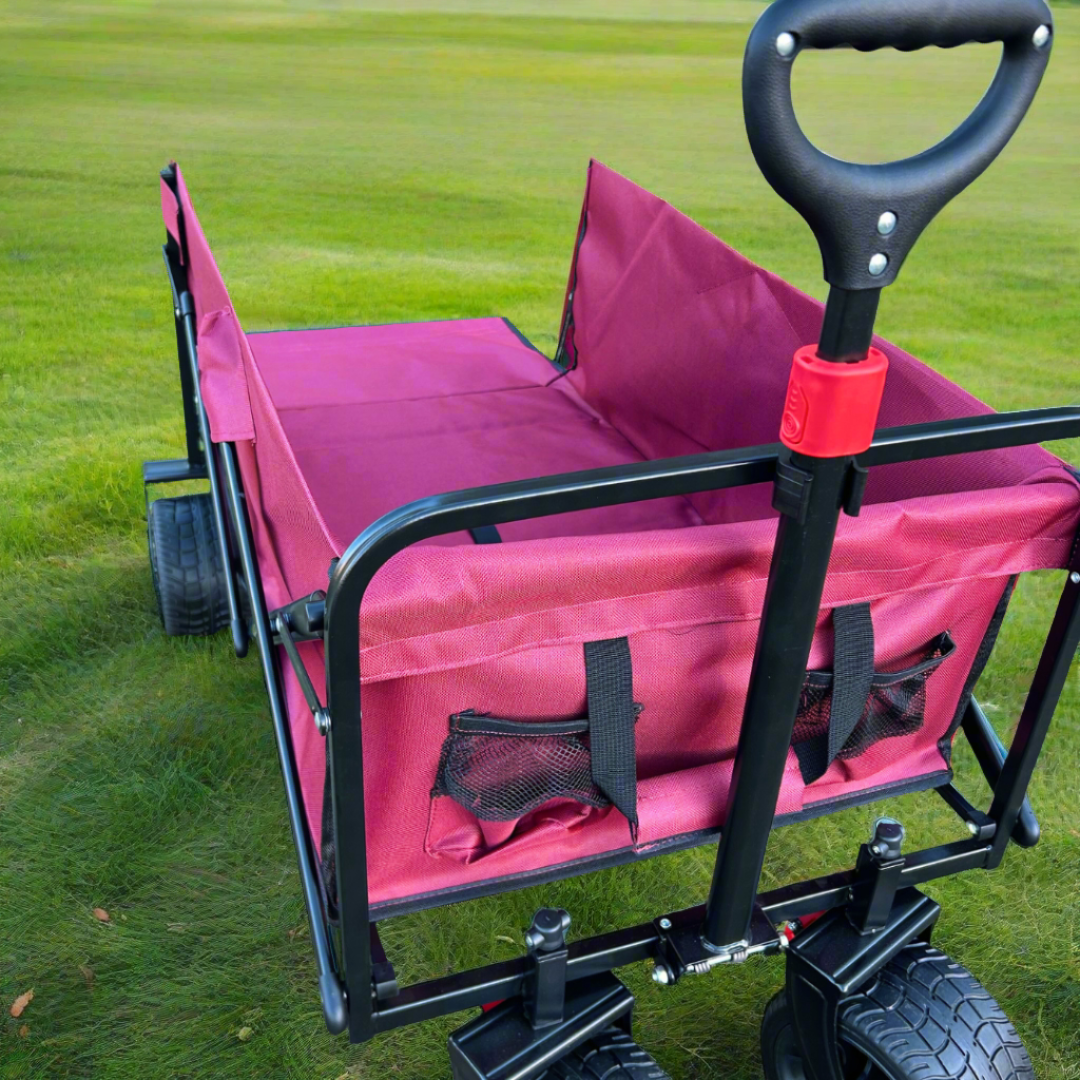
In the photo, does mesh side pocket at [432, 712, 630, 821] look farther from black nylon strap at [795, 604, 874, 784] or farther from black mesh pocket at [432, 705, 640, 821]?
black nylon strap at [795, 604, 874, 784]

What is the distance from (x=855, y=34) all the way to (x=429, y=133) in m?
11.2

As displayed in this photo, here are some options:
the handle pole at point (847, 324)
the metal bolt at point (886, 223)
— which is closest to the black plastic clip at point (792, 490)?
the handle pole at point (847, 324)

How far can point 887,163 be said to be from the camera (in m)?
0.96

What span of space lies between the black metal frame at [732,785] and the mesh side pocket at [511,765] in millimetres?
126

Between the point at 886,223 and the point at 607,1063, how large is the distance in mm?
1047

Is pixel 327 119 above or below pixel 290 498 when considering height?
below

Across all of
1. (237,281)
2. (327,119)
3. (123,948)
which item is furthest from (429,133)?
(123,948)

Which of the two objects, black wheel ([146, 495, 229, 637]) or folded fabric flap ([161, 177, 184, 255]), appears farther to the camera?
black wheel ([146, 495, 229, 637])

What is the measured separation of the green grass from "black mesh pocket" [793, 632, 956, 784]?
645 millimetres

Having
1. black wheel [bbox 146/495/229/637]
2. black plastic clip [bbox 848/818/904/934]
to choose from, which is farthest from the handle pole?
black wheel [bbox 146/495/229/637]

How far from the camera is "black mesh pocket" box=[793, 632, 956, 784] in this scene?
137 centimetres

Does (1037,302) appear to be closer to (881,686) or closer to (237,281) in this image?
(237,281)

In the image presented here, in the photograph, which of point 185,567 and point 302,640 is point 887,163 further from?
point 185,567

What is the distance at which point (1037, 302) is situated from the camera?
20.8 feet
